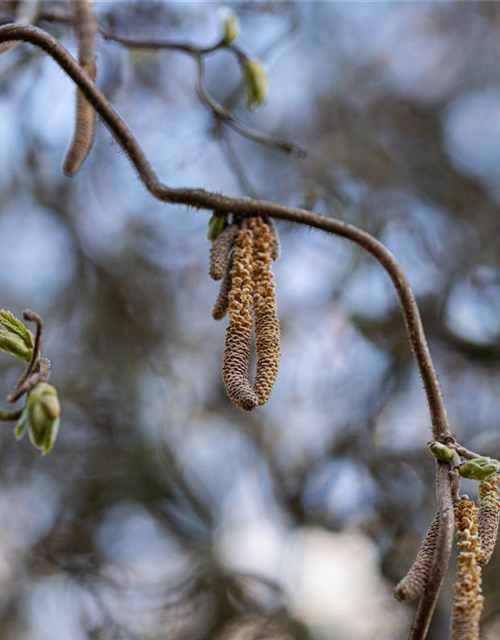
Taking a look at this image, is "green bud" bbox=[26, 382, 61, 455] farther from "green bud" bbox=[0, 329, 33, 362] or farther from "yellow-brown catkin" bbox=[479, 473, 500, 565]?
"yellow-brown catkin" bbox=[479, 473, 500, 565]

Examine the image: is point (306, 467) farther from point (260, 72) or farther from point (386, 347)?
point (260, 72)

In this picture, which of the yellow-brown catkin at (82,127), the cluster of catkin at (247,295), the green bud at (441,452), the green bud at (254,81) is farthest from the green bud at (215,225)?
the green bud at (254,81)

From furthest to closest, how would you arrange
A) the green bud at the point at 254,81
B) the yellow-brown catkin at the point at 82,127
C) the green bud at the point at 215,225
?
the green bud at the point at 254,81 < the yellow-brown catkin at the point at 82,127 < the green bud at the point at 215,225

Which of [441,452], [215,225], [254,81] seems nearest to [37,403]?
[215,225]

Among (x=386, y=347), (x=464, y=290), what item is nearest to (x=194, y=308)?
(x=386, y=347)

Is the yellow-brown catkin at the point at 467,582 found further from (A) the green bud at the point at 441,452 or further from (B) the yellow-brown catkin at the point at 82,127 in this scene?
(B) the yellow-brown catkin at the point at 82,127
